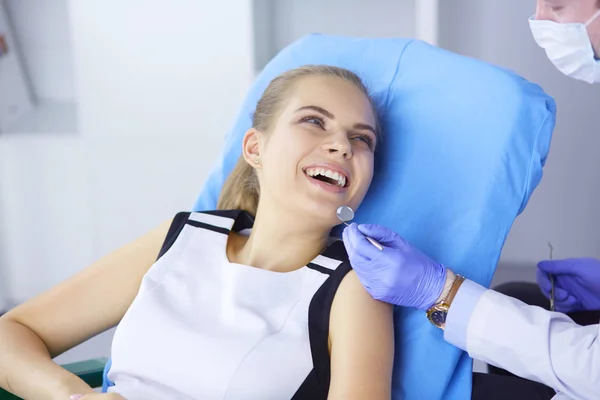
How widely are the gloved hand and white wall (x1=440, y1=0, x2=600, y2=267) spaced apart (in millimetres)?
1114

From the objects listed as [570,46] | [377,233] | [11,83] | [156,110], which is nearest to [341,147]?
[377,233]

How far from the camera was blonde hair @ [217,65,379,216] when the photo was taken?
1387 millimetres

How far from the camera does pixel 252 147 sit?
1426 millimetres

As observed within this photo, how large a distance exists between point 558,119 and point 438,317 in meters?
1.57

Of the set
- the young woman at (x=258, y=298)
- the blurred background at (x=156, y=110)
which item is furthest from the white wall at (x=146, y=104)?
Result: the young woman at (x=258, y=298)

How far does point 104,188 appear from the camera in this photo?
2.88m

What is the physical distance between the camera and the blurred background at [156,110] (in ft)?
8.41

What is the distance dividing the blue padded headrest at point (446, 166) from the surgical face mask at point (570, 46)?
131mm

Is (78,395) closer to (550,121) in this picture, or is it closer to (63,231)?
(550,121)

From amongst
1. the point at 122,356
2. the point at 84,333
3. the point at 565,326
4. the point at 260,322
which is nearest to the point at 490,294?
the point at 565,326

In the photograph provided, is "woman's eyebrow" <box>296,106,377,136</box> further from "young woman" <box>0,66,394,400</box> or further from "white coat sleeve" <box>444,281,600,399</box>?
"white coat sleeve" <box>444,281,600,399</box>

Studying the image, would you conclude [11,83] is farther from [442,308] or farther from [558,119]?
[442,308]

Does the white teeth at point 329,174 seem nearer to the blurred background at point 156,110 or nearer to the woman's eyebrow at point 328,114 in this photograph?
the woman's eyebrow at point 328,114

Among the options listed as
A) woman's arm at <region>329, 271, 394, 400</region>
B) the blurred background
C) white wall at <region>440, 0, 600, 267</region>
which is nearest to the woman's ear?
woman's arm at <region>329, 271, 394, 400</region>
